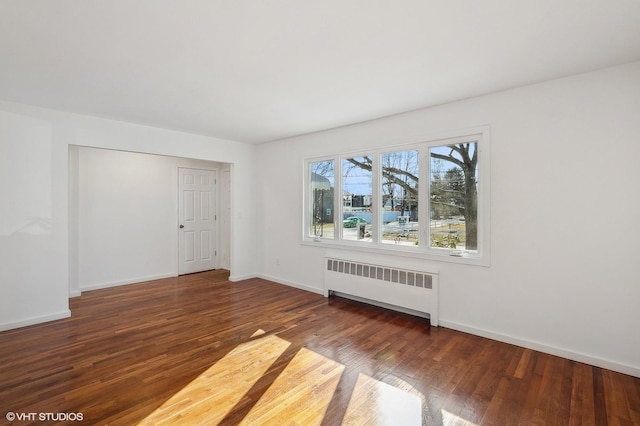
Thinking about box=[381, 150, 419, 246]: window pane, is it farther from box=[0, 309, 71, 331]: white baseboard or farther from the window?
box=[0, 309, 71, 331]: white baseboard

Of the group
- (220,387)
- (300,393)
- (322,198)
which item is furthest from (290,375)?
(322,198)

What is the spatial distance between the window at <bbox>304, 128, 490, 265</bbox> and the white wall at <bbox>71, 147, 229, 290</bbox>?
9.65ft

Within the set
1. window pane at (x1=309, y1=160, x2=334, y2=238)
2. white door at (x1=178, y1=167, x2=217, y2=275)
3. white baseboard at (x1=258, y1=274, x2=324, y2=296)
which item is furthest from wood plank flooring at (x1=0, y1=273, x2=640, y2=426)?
white door at (x1=178, y1=167, x2=217, y2=275)

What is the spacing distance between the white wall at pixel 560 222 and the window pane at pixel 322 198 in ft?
5.96

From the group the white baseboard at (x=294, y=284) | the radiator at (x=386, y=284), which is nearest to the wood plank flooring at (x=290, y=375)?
the radiator at (x=386, y=284)

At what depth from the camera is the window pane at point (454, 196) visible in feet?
11.2

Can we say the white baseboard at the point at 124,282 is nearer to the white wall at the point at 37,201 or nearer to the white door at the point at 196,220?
the white door at the point at 196,220

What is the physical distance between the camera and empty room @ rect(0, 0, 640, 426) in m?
2.03

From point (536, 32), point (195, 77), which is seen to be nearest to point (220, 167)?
point (195, 77)

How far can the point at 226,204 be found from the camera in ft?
22.2

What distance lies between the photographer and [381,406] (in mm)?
2107

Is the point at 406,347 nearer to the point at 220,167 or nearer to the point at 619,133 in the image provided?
the point at 619,133

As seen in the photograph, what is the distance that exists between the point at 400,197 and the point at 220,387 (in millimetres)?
2987

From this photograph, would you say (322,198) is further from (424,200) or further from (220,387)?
(220,387)
